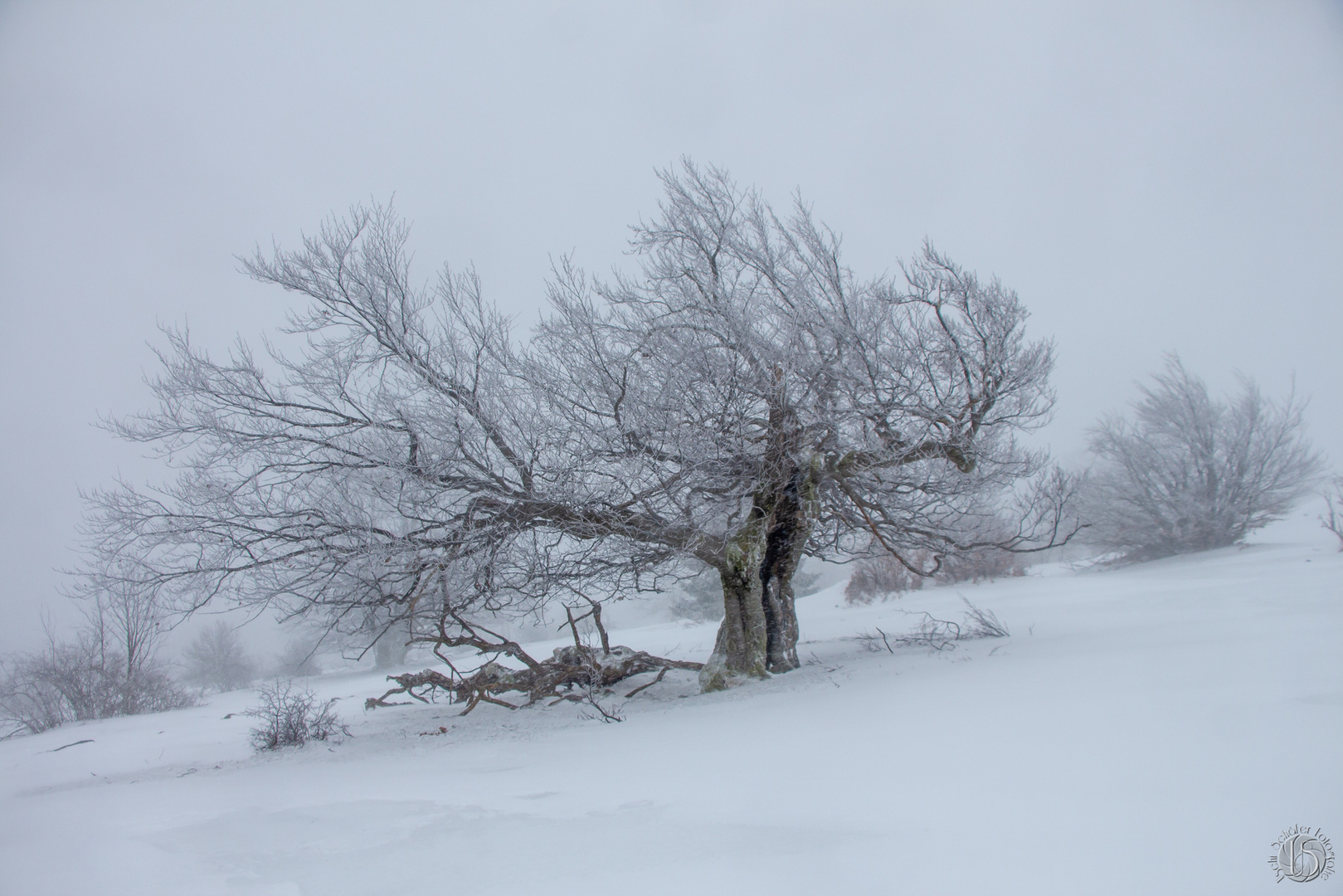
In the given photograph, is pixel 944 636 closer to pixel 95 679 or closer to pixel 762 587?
pixel 762 587

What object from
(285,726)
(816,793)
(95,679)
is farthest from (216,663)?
(816,793)

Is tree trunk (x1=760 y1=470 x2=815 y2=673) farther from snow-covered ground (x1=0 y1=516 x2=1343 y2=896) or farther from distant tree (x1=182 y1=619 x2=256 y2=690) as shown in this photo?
distant tree (x1=182 y1=619 x2=256 y2=690)

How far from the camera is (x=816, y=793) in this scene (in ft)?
8.30

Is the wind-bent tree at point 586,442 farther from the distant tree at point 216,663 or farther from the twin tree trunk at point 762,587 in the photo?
the distant tree at point 216,663

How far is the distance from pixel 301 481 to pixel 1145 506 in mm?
17862

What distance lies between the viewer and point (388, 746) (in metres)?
5.09

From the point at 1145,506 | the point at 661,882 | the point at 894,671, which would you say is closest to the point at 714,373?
the point at 894,671

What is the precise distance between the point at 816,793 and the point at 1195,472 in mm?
18017

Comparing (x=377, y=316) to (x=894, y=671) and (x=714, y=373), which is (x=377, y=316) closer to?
(x=714, y=373)
